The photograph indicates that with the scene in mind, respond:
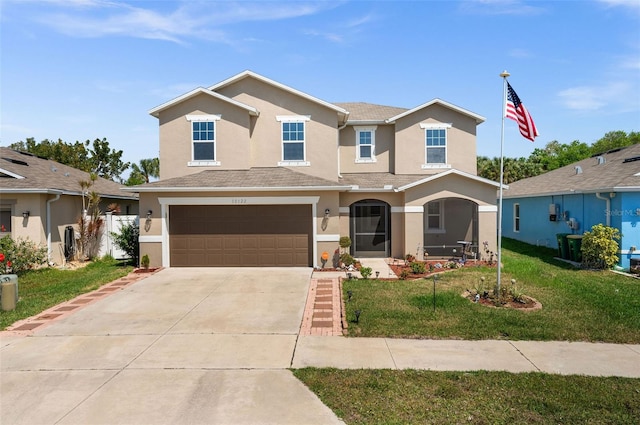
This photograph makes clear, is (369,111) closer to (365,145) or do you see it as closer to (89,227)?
(365,145)

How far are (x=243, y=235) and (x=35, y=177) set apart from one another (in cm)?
916

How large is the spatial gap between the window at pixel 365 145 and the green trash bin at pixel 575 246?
894 centimetres

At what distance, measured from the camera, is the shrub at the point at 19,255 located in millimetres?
13984

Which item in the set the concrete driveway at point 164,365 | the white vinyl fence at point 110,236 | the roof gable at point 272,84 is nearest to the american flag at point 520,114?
the concrete driveway at point 164,365

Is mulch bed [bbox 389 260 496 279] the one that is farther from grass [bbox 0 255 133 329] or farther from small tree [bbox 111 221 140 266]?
small tree [bbox 111 221 140 266]

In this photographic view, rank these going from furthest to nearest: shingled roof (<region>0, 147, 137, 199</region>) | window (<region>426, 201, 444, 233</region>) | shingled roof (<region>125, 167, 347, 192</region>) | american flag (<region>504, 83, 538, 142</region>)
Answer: window (<region>426, 201, 444, 233</region>) < shingled roof (<region>0, 147, 137, 199</region>) < shingled roof (<region>125, 167, 347, 192</region>) < american flag (<region>504, 83, 538, 142</region>)

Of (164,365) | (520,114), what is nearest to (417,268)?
(520,114)

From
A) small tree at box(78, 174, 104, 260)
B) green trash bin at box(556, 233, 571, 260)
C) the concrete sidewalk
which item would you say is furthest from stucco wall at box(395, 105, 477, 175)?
small tree at box(78, 174, 104, 260)

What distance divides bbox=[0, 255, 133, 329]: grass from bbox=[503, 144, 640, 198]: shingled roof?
18133 millimetres

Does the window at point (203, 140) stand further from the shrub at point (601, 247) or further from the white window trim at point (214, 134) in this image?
the shrub at point (601, 247)

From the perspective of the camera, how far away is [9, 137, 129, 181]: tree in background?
4225 cm

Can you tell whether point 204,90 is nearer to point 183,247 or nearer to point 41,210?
point 183,247

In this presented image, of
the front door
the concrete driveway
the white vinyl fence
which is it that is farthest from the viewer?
the white vinyl fence

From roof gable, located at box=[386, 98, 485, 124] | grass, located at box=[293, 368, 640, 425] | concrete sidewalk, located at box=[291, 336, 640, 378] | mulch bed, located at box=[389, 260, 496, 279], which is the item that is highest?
roof gable, located at box=[386, 98, 485, 124]
